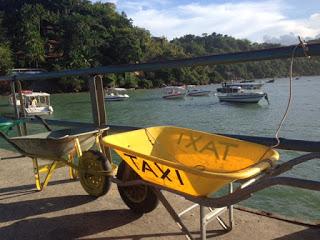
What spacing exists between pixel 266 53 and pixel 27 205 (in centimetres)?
239

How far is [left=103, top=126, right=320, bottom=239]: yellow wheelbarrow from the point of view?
235 cm

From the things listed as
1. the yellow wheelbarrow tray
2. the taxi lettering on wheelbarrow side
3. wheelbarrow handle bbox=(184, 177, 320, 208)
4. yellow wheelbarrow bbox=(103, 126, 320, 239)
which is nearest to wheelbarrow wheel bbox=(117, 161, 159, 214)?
yellow wheelbarrow bbox=(103, 126, 320, 239)

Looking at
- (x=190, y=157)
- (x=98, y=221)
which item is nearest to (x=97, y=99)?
(x=98, y=221)

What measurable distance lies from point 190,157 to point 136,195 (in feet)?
1.88

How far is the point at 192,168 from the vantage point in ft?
7.76

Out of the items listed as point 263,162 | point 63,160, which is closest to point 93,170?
point 63,160

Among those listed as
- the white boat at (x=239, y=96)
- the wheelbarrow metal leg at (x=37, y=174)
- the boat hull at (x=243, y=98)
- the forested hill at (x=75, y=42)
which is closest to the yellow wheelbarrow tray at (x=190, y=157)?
the wheelbarrow metal leg at (x=37, y=174)

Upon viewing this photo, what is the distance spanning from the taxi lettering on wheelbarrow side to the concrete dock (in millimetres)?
543

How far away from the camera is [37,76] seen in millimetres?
5090

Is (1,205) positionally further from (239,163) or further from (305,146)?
(305,146)

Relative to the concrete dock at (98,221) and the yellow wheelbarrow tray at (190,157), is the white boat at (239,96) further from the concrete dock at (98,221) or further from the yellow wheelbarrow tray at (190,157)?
the yellow wheelbarrow tray at (190,157)

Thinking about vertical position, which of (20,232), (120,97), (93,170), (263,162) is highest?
(263,162)

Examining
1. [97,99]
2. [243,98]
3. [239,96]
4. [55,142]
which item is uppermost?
[97,99]

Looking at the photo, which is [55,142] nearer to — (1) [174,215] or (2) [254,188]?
(1) [174,215]
